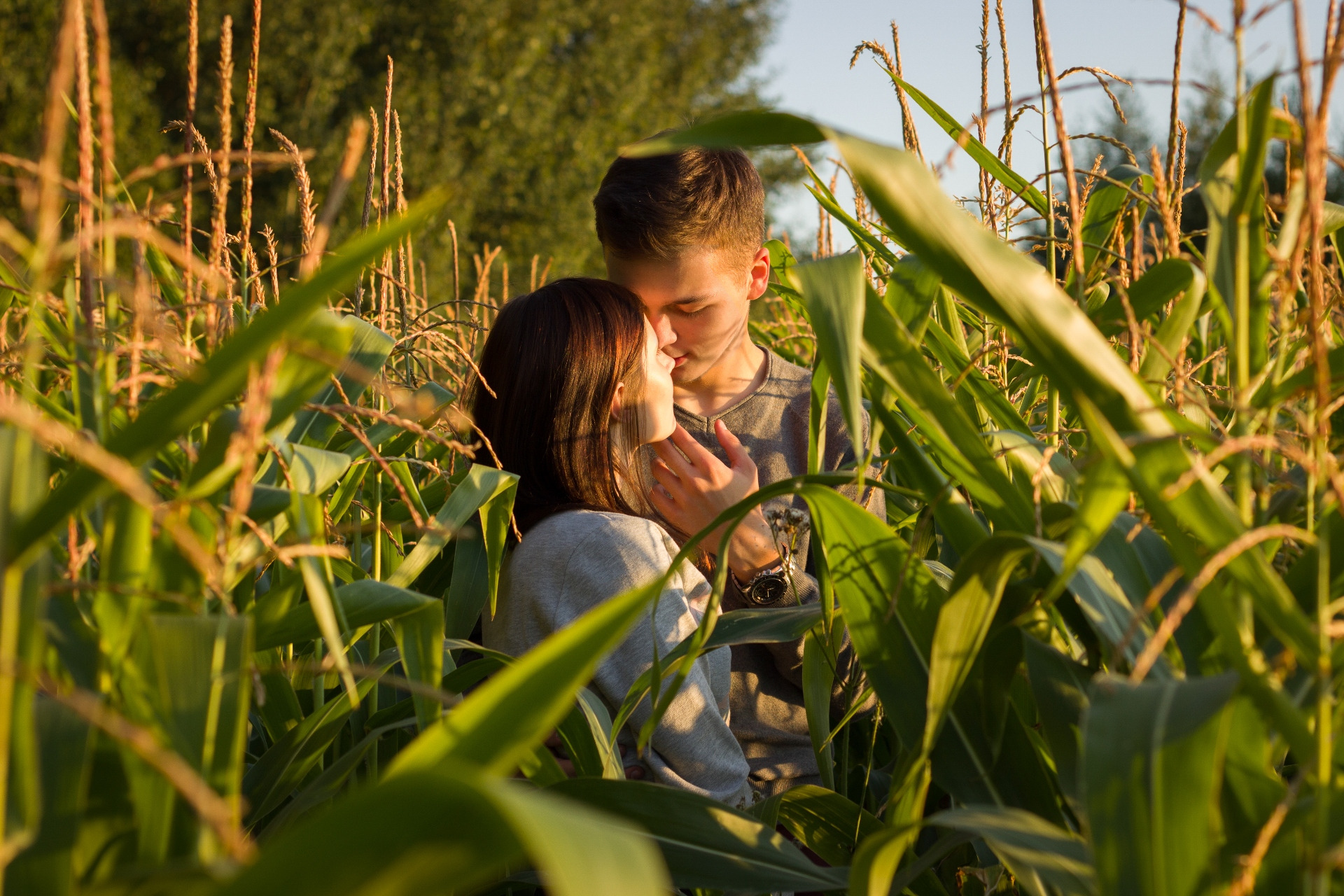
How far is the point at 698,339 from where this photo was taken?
6.91 ft

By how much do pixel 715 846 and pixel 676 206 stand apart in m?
1.44

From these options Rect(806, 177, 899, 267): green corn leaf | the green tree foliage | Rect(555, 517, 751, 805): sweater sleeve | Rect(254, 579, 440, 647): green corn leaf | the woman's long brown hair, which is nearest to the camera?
Rect(254, 579, 440, 647): green corn leaf

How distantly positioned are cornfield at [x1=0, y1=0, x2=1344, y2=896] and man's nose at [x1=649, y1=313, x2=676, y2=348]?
0.92 metres

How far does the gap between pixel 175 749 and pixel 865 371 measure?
1.97ft

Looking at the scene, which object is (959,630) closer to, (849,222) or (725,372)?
(849,222)

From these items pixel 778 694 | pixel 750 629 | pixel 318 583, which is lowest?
pixel 778 694

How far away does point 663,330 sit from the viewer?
1990 millimetres

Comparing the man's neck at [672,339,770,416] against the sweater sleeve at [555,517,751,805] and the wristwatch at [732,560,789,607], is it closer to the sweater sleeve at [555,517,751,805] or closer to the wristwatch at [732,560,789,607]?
the wristwatch at [732,560,789,607]

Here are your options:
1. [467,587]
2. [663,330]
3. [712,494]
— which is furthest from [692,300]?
Result: [467,587]

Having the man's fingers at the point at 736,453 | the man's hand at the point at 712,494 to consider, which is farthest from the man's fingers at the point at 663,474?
the man's fingers at the point at 736,453

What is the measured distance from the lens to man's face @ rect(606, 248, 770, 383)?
2.05 m

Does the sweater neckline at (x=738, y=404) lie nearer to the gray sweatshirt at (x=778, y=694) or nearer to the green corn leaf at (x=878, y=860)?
the gray sweatshirt at (x=778, y=694)

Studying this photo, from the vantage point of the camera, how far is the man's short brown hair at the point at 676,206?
2.04m

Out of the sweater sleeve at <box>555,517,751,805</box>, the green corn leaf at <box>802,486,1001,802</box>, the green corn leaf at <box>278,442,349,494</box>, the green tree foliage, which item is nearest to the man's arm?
the sweater sleeve at <box>555,517,751,805</box>
